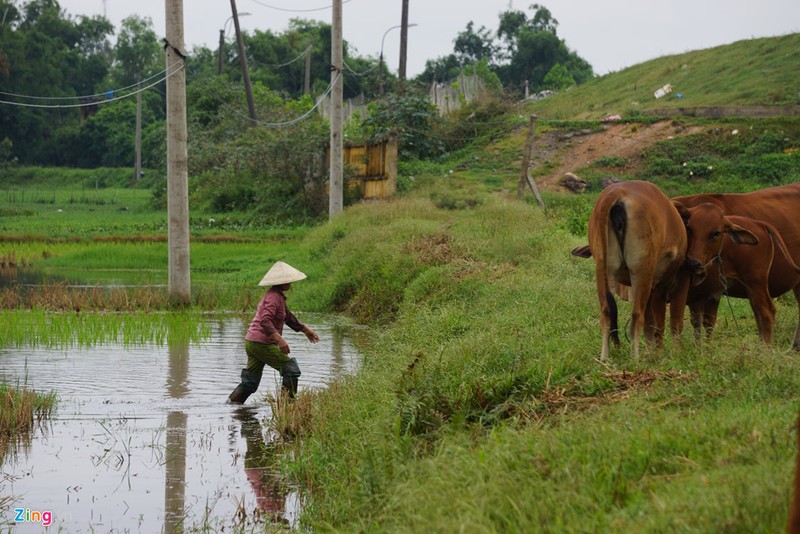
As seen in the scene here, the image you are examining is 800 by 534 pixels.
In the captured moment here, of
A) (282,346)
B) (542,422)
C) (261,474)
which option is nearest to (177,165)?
(282,346)

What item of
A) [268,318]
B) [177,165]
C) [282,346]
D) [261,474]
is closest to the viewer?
[261,474]

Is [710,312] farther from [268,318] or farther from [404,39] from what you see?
[404,39]

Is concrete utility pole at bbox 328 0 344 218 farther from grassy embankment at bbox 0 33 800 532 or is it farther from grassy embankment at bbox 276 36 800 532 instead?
grassy embankment at bbox 276 36 800 532

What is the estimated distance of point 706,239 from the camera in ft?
26.9

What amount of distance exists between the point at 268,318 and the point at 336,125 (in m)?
16.5

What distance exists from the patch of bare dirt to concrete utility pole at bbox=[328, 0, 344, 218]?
6.99m

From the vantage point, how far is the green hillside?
3528cm

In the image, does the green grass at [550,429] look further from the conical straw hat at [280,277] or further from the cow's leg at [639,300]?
the conical straw hat at [280,277]

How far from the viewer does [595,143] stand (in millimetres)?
33219

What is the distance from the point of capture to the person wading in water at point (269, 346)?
9.88 metres

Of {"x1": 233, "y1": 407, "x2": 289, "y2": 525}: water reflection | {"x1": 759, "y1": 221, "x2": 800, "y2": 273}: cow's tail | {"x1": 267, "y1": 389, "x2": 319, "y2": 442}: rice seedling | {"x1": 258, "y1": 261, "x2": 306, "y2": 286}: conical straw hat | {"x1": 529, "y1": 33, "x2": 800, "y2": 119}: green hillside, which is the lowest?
{"x1": 233, "y1": 407, "x2": 289, "y2": 525}: water reflection

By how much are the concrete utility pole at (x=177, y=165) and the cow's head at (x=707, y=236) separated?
10000 mm

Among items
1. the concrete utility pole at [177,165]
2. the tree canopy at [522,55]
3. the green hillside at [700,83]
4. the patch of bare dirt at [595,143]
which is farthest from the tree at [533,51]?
the concrete utility pole at [177,165]

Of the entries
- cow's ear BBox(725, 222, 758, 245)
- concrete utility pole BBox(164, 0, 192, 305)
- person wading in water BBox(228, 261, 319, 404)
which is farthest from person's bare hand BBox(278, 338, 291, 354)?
concrete utility pole BBox(164, 0, 192, 305)
